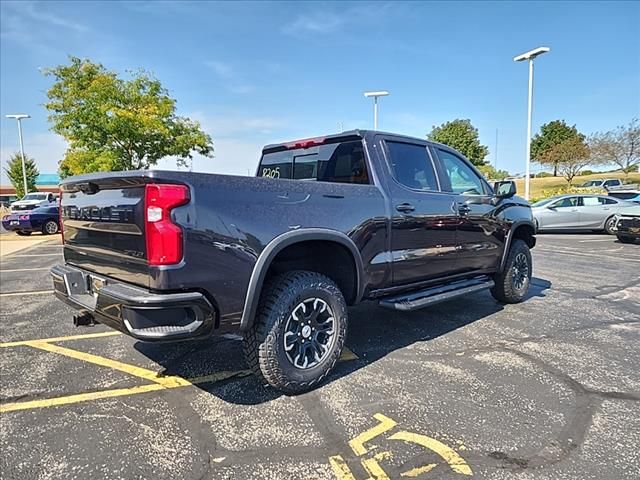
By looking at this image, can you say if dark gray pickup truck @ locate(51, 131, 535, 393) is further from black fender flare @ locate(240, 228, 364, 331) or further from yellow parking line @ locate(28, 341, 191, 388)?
yellow parking line @ locate(28, 341, 191, 388)

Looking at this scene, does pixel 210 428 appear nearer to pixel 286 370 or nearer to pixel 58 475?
pixel 286 370

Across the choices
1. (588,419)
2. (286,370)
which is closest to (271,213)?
(286,370)

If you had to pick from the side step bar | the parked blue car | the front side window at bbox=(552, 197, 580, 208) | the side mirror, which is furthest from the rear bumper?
the parked blue car

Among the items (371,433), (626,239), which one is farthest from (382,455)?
(626,239)

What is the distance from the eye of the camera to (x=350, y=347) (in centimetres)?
404

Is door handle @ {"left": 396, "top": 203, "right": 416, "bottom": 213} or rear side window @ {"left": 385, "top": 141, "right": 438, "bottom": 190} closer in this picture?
door handle @ {"left": 396, "top": 203, "right": 416, "bottom": 213}

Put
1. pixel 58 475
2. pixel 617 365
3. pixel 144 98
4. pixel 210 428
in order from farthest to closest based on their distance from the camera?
pixel 144 98 → pixel 617 365 → pixel 210 428 → pixel 58 475

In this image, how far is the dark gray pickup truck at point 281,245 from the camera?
8.09ft

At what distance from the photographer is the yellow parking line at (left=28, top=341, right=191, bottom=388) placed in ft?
10.9

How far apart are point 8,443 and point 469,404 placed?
2878 mm

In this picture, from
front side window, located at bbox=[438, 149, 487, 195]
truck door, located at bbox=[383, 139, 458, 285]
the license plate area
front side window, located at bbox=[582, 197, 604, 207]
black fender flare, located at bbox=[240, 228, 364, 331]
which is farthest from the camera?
front side window, located at bbox=[582, 197, 604, 207]

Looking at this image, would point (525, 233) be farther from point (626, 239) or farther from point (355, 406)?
point (626, 239)

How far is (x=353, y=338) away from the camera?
4.29 metres

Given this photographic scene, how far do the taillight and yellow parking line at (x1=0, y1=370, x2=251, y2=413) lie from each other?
1.30 metres
